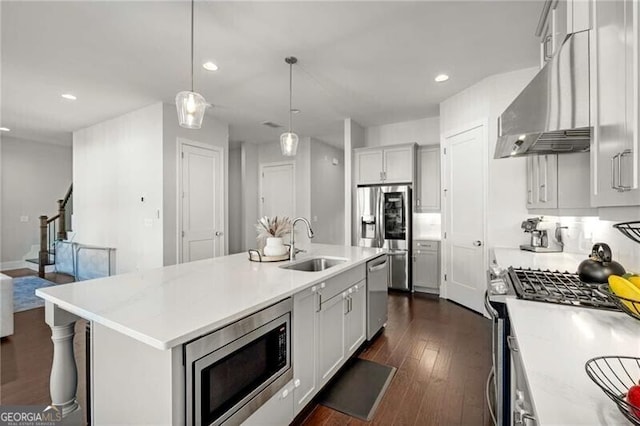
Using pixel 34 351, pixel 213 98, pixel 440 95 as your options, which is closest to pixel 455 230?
pixel 440 95

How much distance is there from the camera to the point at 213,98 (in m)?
3.93

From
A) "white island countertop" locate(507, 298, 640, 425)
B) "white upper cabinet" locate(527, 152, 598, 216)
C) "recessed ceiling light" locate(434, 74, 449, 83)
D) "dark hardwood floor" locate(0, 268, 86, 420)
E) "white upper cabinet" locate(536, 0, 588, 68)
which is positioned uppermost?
"recessed ceiling light" locate(434, 74, 449, 83)

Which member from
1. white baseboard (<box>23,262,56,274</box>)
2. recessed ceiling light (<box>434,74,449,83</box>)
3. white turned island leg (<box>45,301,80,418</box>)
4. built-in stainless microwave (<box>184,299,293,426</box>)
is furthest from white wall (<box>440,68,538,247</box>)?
white baseboard (<box>23,262,56,274</box>)

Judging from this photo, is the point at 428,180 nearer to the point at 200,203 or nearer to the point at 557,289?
the point at 557,289

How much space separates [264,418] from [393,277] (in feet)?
11.6

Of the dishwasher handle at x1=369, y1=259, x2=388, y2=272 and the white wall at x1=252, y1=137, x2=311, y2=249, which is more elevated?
the white wall at x1=252, y1=137, x2=311, y2=249

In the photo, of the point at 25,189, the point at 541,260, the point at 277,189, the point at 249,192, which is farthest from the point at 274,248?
the point at 25,189

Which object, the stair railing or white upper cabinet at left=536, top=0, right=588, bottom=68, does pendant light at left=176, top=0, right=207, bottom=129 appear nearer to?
white upper cabinet at left=536, top=0, right=588, bottom=68

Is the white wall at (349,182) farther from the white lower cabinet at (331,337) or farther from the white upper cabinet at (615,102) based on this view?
Result: the white upper cabinet at (615,102)

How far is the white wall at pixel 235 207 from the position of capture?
6.80 meters

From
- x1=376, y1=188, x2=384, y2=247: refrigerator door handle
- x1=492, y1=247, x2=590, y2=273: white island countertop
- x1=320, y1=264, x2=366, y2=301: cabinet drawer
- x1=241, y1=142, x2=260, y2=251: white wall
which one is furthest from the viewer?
x1=241, y1=142, x2=260, y2=251: white wall

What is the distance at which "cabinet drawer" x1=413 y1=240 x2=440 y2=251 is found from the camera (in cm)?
439

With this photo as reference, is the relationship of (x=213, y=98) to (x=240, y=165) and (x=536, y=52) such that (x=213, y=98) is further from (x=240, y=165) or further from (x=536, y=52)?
(x=536, y=52)

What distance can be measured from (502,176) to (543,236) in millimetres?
793
